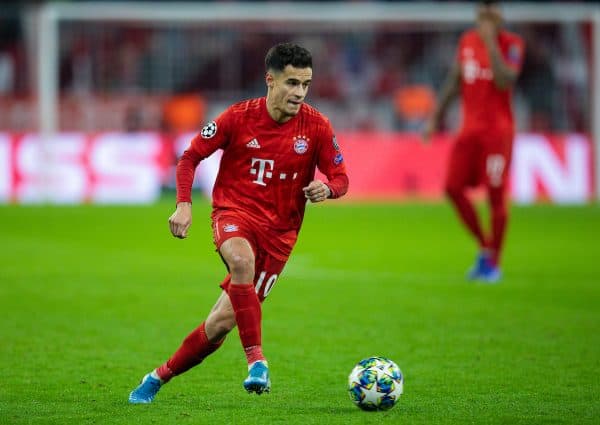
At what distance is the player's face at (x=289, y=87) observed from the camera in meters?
6.23

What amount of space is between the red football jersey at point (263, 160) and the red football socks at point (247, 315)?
0.46m

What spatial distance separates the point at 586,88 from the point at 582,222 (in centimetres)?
713

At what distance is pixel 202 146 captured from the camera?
632 cm

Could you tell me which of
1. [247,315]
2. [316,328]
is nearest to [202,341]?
[247,315]

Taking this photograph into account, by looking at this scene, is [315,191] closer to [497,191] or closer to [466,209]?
[466,209]

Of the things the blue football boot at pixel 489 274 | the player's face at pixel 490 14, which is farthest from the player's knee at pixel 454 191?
the player's face at pixel 490 14

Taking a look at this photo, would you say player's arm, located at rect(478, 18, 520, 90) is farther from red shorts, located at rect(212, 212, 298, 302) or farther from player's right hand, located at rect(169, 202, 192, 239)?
player's right hand, located at rect(169, 202, 192, 239)

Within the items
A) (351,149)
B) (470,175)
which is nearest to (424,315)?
(470,175)

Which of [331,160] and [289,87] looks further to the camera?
[331,160]

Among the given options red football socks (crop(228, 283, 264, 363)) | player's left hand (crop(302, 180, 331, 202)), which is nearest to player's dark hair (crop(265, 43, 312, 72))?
player's left hand (crop(302, 180, 331, 202))

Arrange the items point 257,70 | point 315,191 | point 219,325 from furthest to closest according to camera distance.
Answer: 1. point 257,70
2. point 219,325
3. point 315,191

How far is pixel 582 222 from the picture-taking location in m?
19.1

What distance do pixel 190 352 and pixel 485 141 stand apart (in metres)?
6.54

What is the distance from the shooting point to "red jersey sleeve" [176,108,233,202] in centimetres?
626
